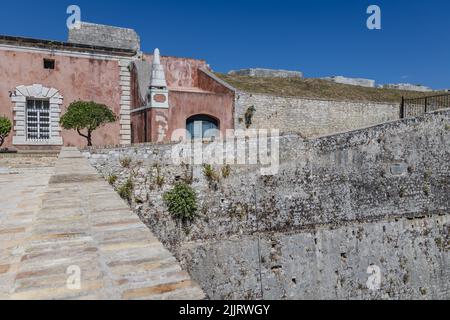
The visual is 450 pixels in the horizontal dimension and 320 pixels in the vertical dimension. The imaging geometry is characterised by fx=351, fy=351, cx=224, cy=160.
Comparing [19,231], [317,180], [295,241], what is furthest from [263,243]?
[19,231]

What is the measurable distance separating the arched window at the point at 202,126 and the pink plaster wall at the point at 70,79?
12.5 ft

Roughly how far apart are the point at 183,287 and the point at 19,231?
8.02ft

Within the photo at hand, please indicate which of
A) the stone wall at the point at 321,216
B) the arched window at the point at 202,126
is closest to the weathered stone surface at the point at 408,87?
the stone wall at the point at 321,216

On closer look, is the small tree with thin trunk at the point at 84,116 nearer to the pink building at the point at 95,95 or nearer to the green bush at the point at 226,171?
the pink building at the point at 95,95

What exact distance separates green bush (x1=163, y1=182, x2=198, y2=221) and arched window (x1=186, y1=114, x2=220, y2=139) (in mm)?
5487

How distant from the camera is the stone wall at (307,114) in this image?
56.2 ft

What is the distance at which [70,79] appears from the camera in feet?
52.6

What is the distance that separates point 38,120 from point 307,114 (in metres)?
13.1

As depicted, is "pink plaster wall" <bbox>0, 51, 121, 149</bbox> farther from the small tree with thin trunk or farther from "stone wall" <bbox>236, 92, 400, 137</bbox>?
"stone wall" <bbox>236, 92, 400, 137</bbox>

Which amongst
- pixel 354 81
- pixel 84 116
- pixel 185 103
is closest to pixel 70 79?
pixel 84 116

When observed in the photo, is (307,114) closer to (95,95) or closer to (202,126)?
(202,126)

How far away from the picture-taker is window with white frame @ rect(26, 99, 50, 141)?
15.7 m

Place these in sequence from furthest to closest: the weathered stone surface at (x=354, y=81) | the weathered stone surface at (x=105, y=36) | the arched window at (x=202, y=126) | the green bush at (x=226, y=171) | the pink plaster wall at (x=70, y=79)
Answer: the weathered stone surface at (x=354, y=81) → the weathered stone surface at (x=105, y=36) → the arched window at (x=202, y=126) → the pink plaster wall at (x=70, y=79) → the green bush at (x=226, y=171)

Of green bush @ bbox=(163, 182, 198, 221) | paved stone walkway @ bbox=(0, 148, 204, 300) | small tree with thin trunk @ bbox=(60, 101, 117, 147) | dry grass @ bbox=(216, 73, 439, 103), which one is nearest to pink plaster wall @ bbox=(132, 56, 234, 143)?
dry grass @ bbox=(216, 73, 439, 103)
